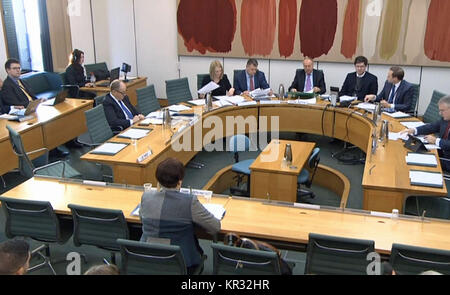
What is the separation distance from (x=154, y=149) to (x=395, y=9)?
18.5 ft

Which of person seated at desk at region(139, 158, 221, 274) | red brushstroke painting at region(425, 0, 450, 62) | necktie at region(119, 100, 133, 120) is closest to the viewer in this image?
person seated at desk at region(139, 158, 221, 274)

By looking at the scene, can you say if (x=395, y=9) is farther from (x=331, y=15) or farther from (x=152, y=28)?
(x=152, y=28)

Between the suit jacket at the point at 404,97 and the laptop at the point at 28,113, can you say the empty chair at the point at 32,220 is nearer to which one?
the laptop at the point at 28,113

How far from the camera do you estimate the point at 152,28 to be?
10.2m

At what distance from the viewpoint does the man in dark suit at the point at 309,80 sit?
8.14 meters

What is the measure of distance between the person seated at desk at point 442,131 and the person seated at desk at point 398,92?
3.91ft

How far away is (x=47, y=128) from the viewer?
6.54m

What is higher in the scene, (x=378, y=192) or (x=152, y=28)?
(x=152, y=28)

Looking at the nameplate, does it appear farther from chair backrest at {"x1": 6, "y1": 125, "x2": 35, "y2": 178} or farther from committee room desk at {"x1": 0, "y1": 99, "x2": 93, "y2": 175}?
committee room desk at {"x1": 0, "y1": 99, "x2": 93, "y2": 175}

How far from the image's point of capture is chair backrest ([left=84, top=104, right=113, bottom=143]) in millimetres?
5844

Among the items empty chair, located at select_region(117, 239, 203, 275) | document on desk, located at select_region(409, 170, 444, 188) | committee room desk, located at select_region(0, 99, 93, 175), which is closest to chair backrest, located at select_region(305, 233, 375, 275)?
empty chair, located at select_region(117, 239, 203, 275)

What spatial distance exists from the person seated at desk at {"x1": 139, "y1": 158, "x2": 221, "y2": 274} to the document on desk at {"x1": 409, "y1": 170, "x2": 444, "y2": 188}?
2.03 meters

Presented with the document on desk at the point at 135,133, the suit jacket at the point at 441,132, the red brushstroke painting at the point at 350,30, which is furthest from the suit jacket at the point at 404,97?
the document on desk at the point at 135,133

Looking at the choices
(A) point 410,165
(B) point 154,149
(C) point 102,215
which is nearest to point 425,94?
(A) point 410,165
